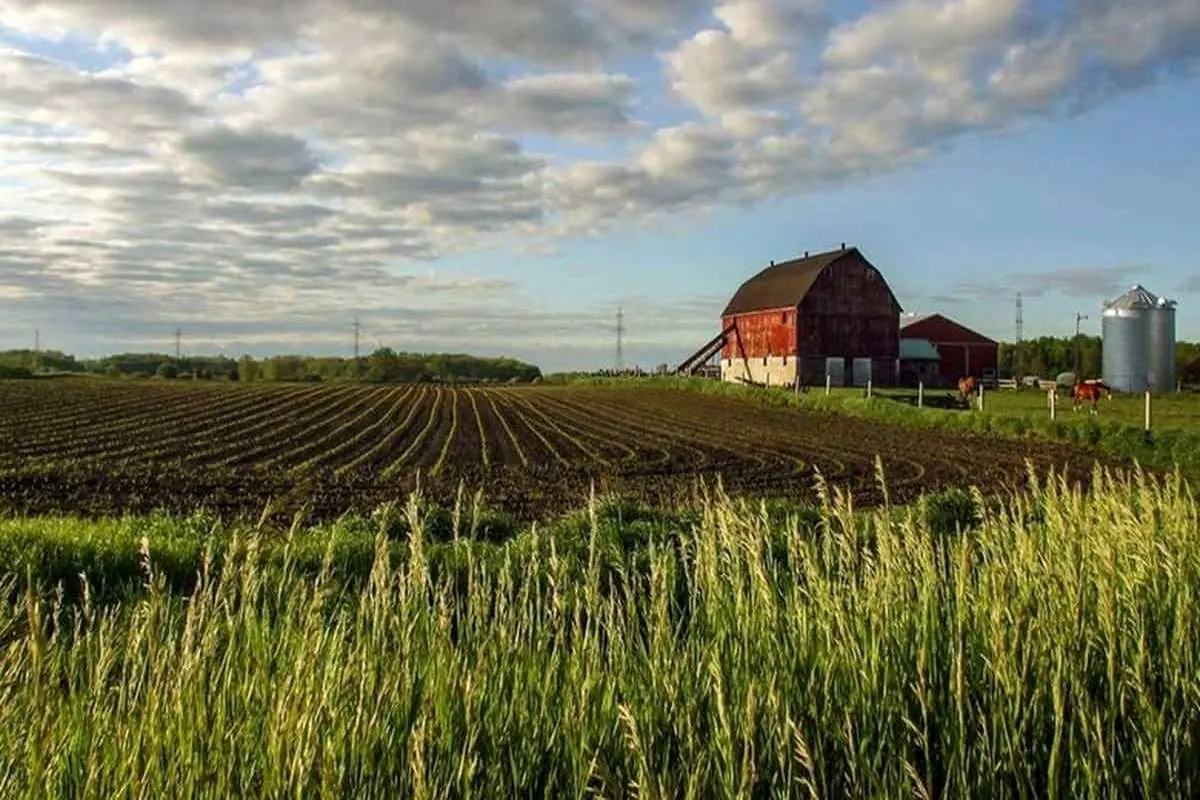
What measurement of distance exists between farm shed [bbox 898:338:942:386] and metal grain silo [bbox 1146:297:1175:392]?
1246 cm

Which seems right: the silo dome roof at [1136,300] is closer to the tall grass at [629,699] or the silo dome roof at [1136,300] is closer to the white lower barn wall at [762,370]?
the white lower barn wall at [762,370]

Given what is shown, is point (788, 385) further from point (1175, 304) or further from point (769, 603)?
point (769, 603)

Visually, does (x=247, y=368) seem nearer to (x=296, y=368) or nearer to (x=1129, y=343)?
(x=296, y=368)

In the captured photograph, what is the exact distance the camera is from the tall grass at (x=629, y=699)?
306 cm

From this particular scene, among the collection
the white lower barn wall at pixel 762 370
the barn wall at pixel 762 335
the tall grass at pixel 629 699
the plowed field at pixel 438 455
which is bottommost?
the plowed field at pixel 438 455

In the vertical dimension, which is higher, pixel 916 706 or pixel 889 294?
pixel 889 294

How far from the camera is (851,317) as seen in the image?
58188mm

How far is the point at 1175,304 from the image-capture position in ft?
180

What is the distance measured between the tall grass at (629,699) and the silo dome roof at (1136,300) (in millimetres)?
55351

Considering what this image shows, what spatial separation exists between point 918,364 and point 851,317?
7845 mm

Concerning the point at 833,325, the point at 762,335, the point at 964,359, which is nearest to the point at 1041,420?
the point at 833,325

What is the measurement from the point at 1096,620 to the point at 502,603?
301 cm

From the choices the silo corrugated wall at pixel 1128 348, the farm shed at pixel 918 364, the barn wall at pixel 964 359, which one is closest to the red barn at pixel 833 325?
the farm shed at pixel 918 364

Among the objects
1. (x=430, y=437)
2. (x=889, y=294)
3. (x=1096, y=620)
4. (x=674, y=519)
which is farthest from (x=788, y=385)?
(x=1096, y=620)
